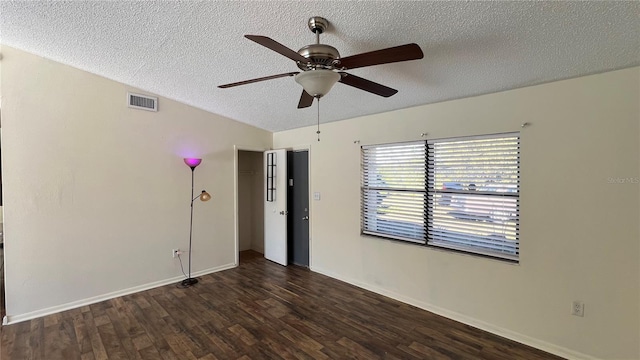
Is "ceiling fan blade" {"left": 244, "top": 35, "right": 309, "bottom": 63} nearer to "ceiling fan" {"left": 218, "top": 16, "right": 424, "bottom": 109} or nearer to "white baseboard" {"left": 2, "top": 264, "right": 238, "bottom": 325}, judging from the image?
"ceiling fan" {"left": 218, "top": 16, "right": 424, "bottom": 109}

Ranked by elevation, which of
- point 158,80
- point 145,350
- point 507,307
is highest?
point 158,80

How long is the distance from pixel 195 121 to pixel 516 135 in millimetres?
4144

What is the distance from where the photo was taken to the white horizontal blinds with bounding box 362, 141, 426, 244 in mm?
3326

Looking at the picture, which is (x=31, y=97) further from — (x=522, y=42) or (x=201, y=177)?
(x=522, y=42)

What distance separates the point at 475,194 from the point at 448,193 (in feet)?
0.91

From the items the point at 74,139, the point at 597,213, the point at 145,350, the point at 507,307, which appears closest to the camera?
the point at 597,213

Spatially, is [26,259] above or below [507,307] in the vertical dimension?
above

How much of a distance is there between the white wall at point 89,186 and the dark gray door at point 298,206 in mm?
1334

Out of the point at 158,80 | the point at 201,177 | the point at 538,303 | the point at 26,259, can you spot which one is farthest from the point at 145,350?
the point at 538,303

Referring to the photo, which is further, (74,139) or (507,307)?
(74,139)

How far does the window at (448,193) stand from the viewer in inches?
107

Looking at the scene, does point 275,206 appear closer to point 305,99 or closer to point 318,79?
point 305,99

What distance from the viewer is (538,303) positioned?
99.3 inches

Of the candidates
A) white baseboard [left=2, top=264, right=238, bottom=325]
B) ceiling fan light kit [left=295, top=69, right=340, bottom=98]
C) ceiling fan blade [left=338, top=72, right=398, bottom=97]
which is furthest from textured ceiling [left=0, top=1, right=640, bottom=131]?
white baseboard [left=2, top=264, right=238, bottom=325]
